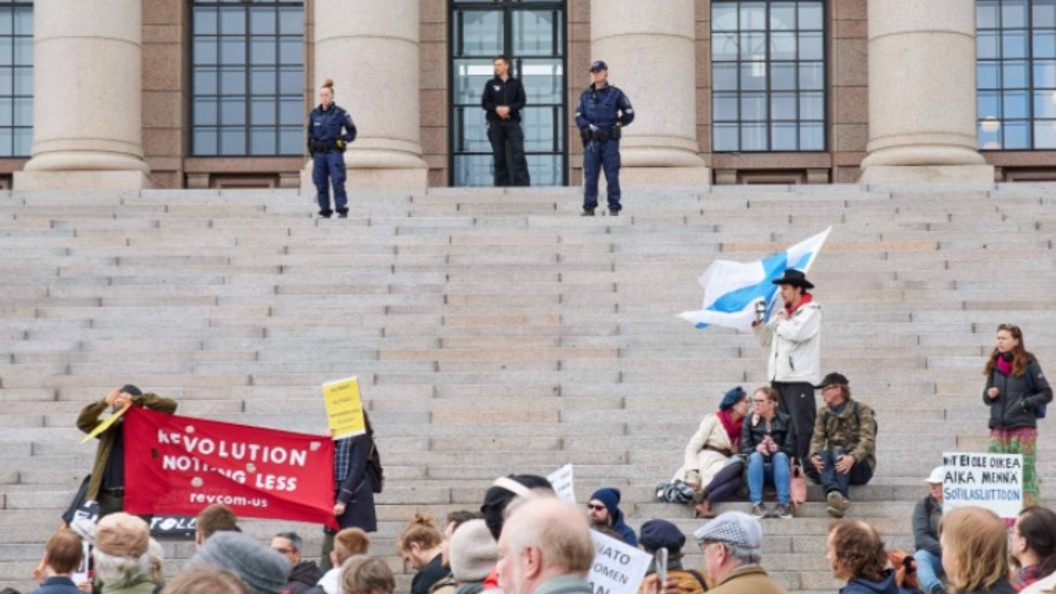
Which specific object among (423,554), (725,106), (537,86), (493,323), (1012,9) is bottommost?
(423,554)

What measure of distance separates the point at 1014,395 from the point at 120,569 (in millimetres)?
10057

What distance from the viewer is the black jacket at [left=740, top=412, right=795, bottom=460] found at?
18250 millimetres

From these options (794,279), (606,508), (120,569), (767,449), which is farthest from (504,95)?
(120,569)

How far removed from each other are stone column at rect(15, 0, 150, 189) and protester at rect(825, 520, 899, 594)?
80.3 ft

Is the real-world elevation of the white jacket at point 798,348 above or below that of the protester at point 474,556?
above

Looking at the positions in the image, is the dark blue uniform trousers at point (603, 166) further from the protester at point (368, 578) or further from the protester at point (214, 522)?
the protester at point (368, 578)

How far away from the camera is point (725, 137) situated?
39.3 meters

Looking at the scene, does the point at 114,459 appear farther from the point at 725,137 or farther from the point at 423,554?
the point at 725,137

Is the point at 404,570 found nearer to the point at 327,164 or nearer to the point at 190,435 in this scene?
the point at 190,435

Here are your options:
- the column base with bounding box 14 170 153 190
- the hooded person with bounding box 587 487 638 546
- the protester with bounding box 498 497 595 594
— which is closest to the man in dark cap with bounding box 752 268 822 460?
the hooded person with bounding box 587 487 638 546

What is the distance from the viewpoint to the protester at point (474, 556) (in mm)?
9555

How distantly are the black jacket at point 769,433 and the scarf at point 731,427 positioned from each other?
0.91 feet

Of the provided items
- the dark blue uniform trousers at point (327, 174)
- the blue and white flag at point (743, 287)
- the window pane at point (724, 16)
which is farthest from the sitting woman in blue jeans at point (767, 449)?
the window pane at point (724, 16)

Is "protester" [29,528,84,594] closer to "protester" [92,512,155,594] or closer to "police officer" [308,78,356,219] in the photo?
"protester" [92,512,155,594]
